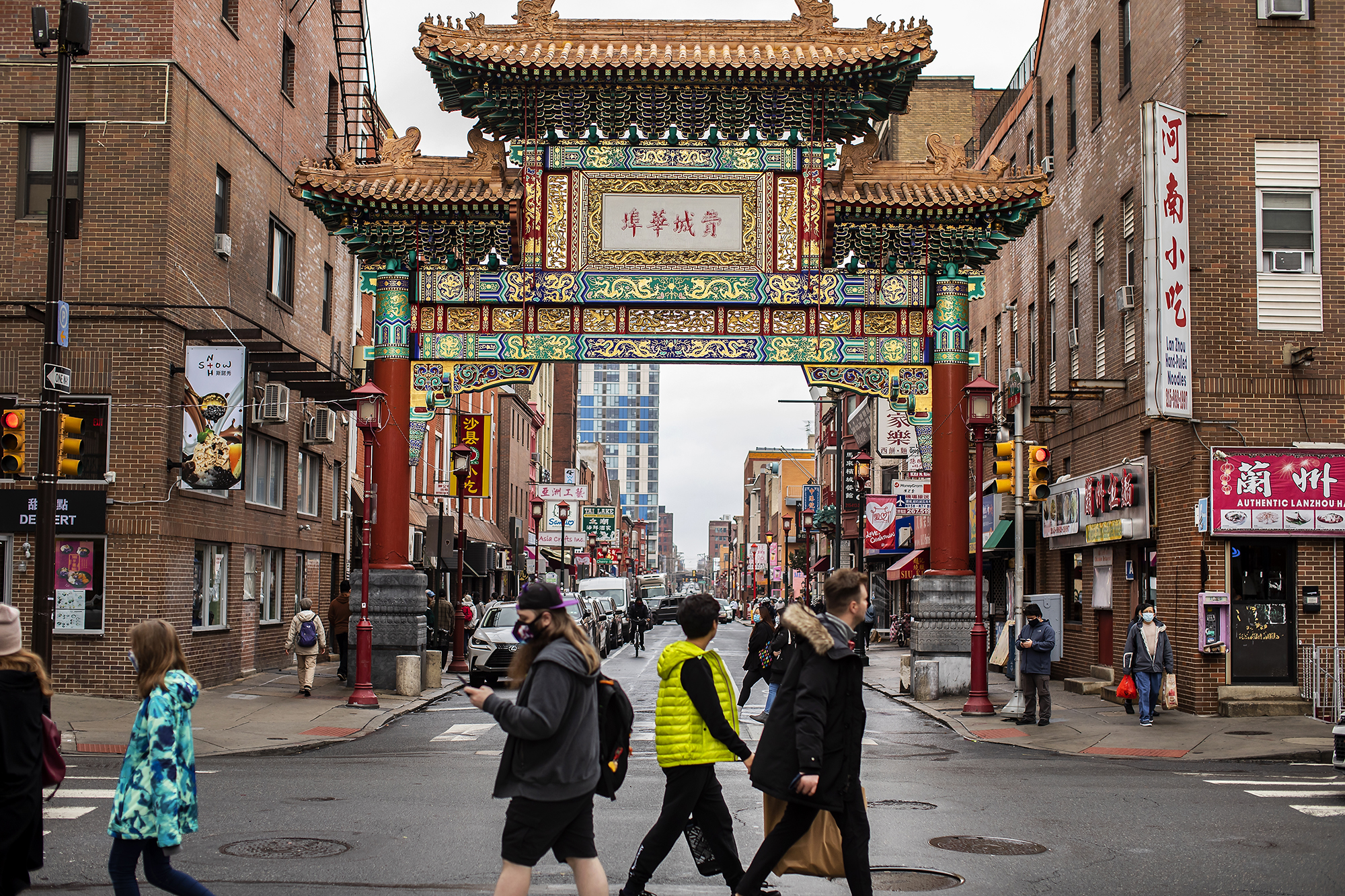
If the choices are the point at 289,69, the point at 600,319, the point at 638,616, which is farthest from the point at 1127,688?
the point at 638,616

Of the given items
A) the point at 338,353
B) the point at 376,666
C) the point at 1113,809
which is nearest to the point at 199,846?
the point at 1113,809

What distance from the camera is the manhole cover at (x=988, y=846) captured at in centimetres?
978

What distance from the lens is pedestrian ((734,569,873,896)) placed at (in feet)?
23.3

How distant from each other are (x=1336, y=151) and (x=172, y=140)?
17.9 metres

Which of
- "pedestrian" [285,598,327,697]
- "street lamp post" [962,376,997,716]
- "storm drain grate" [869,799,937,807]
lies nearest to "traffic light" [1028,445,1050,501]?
"street lamp post" [962,376,997,716]

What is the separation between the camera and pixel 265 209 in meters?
26.5

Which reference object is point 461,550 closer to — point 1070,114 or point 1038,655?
point 1038,655

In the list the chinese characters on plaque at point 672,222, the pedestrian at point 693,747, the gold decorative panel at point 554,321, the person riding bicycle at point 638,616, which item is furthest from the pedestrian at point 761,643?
the person riding bicycle at point 638,616

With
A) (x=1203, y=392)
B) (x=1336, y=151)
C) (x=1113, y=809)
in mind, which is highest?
(x=1336, y=151)

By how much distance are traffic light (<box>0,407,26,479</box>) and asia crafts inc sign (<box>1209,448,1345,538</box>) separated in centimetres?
1579

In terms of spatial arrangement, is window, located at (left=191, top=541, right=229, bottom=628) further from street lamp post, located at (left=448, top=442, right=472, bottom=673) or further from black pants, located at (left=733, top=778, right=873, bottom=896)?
black pants, located at (left=733, top=778, right=873, bottom=896)

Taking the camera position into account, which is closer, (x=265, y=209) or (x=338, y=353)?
(x=265, y=209)

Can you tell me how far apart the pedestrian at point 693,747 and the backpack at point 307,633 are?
15.3 meters

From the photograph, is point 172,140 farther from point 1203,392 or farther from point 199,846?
point 1203,392
